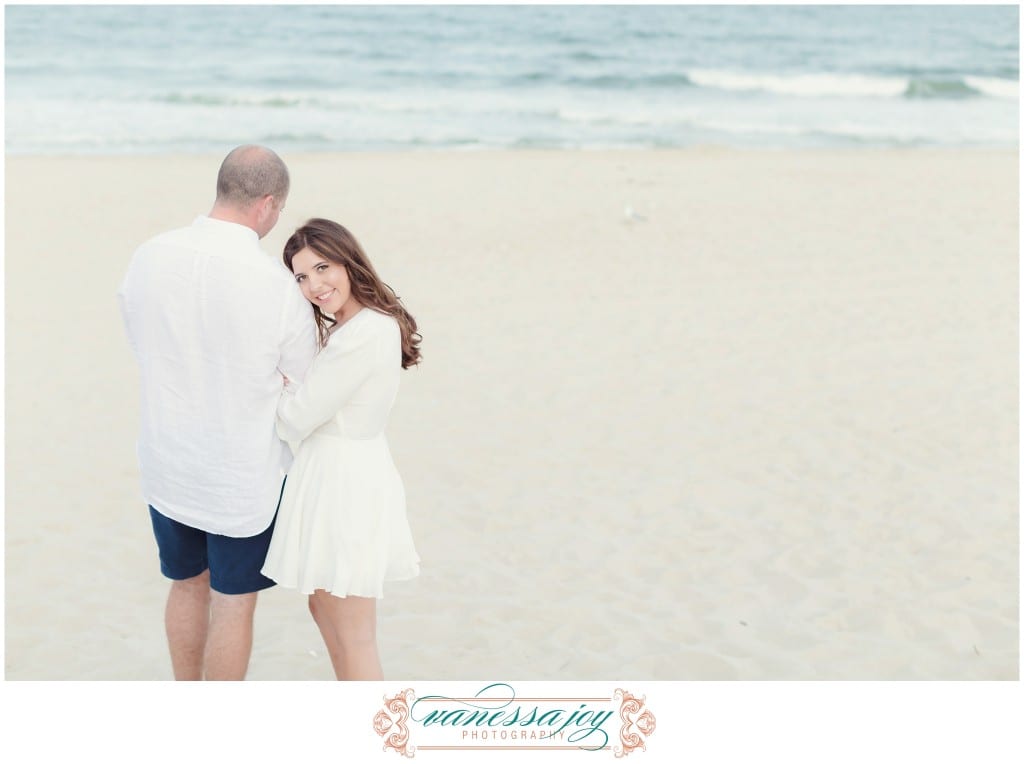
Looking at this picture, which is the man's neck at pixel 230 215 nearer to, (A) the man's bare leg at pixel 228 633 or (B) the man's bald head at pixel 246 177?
(B) the man's bald head at pixel 246 177

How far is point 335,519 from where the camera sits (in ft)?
9.77

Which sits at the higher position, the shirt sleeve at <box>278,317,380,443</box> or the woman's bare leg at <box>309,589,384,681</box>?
the shirt sleeve at <box>278,317,380,443</box>

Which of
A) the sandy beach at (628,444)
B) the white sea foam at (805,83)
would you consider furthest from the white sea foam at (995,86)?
the sandy beach at (628,444)

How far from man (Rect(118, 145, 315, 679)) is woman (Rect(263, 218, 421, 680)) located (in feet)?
0.26

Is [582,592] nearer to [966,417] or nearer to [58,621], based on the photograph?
[58,621]

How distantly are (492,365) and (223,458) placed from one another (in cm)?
451

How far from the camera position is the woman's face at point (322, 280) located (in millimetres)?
2904

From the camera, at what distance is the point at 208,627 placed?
3.35 m

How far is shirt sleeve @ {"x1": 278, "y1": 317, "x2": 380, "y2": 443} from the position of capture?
2883mm

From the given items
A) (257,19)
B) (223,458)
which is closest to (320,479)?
(223,458)
